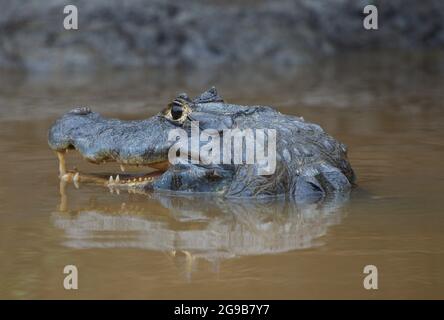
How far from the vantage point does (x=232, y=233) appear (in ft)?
17.4

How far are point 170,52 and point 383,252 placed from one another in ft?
36.3

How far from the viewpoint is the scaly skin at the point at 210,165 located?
6.32 m

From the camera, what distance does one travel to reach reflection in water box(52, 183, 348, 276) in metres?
4.98

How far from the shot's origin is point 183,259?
472cm

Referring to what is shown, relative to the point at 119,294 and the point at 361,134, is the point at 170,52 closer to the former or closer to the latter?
the point at 361,134

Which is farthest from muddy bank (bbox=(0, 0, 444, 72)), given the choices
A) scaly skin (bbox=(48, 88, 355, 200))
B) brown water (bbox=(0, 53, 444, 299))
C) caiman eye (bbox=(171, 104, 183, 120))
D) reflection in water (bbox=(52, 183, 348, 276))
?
reflection in water (bbox=(52, 183, 348, 276))

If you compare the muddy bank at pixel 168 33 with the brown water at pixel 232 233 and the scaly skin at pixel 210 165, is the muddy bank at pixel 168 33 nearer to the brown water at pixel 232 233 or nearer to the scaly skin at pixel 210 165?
the brown water at pixel 232 233

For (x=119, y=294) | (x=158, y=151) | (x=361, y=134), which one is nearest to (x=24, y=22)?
(x=361, y=134)

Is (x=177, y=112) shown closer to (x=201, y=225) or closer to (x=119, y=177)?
(x=119, y=177)

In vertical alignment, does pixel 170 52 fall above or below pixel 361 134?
above

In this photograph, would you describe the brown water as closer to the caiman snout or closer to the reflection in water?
the reflection in water

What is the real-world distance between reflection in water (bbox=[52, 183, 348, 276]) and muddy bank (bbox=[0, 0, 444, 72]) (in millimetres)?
9023

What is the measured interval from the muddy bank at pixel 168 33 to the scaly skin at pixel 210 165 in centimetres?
837
